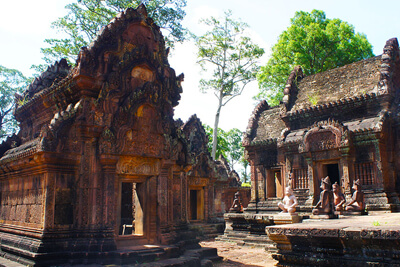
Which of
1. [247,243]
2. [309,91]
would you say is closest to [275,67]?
[309,91]

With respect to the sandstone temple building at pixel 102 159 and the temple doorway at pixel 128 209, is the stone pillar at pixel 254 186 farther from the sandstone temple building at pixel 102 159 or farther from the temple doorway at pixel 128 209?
the sandstone temple building at pixel 102 159

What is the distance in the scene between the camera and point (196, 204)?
61.9 feet

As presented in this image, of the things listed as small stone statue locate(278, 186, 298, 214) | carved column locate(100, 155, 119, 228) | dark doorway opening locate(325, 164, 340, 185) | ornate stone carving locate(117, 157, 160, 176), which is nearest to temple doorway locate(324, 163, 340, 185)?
dark doorway opening locate(325, 164, 340, 185)

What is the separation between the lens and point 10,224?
912 cm

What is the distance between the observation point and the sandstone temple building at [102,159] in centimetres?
743

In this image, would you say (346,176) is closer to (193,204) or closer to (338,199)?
(338,199)

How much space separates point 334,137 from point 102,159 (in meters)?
10.5

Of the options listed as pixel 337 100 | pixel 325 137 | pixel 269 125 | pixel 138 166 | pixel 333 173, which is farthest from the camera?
pixel 269 125

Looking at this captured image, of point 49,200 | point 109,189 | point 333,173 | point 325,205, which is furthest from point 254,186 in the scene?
point 49,200

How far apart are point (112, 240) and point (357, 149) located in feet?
36.0

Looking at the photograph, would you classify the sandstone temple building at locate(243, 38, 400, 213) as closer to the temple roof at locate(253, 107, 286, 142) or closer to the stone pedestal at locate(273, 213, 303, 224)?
the temple roof at locate(253, 107, 286, 142)

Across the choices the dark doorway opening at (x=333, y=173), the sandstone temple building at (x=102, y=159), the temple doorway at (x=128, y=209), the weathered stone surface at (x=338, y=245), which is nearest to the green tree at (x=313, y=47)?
the dark doorway opening at (x=333, y=173)

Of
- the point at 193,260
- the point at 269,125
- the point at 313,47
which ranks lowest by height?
the point at 193,260

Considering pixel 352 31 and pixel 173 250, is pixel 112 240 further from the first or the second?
pixel 352 31
